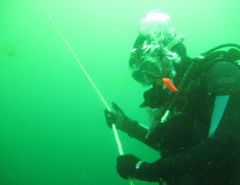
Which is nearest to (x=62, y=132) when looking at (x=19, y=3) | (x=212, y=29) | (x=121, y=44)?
(x=121, y=44)

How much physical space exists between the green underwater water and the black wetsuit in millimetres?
6309

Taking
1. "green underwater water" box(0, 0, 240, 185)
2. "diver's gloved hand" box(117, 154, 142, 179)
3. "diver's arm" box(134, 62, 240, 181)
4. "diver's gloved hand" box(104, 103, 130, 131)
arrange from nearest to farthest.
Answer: "diver's arm" box(134, 62, 240, 181), "diver's gloved hand" box(117, 154, 142, 179), "diver's gloved hand" box(104, 103, 130, 131), "green underwater water" box(0, 0, 240, 185)

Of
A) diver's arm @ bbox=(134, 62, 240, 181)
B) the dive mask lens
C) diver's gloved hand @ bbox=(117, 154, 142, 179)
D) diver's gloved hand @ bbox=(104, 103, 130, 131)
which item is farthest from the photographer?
diver's gloved hand @ bbox=(104, 103, 130, 131)

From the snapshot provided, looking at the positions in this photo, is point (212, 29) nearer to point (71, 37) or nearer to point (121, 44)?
point (121, 44)

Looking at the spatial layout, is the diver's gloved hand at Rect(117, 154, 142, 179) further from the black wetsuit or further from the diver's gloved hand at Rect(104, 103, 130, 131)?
the diver's gloved hand at Rect(104, 103, 130, 131)

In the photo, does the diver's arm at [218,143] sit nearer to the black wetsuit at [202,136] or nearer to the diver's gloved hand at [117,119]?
the black wetsuit at [202,136]

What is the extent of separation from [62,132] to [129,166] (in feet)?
31.8

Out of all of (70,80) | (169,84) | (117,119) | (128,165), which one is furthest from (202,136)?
(70,80)

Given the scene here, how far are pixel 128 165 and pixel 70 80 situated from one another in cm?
856

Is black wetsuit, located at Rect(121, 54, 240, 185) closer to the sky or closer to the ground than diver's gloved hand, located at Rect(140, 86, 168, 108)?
closer to the ground

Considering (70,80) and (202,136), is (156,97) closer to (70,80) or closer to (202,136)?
(202,136)

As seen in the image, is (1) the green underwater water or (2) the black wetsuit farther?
(1) the green underwater water

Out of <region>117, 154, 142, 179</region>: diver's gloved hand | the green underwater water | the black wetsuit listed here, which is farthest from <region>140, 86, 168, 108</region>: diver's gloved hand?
the green underwater water

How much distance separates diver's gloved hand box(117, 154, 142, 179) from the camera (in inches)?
90.0
